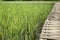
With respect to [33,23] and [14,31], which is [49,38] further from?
[33,23]

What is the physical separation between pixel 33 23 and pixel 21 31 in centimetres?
26

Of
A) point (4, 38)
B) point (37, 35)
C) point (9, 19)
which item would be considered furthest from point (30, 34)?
point (9, 19)

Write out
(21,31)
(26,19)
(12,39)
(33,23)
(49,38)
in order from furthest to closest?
(26,19), (33,23), (21,31), (12,39), (49,38)

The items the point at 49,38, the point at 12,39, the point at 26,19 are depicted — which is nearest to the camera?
the point at 49,38

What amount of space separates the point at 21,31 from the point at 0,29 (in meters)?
0.24

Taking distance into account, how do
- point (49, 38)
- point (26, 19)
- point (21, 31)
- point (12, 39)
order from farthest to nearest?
point (26, 19) → point (21, 31) → point (12, 39) → point (49, 38)

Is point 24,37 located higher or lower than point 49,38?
lower

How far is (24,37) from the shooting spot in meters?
1.91

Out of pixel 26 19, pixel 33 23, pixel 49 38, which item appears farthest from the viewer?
pixel 26 19

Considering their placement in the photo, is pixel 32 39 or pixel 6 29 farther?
pixel 6 29

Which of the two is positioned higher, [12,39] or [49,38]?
[49,38]

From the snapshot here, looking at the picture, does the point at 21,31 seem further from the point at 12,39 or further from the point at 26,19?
the point at 26,19

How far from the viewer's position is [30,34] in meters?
1.96

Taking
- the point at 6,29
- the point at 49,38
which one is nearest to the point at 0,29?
the point at 6,29
